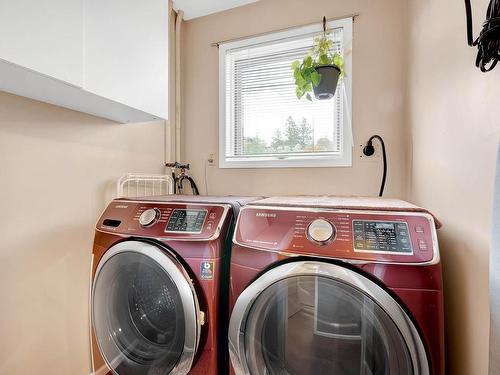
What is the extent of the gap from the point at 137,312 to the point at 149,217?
19.0 inches

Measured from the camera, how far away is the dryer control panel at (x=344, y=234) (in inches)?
31.3

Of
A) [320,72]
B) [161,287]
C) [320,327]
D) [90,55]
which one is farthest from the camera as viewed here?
[320,72]

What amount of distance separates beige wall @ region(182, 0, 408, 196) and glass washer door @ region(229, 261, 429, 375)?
1139mm

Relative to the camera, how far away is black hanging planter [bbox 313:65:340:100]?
5.22 ft

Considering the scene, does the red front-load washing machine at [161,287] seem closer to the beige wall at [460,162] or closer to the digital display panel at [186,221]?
the digital display panel at [186,221]

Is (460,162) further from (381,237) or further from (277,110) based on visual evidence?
(277,110)

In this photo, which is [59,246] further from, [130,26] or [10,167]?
[130,26]

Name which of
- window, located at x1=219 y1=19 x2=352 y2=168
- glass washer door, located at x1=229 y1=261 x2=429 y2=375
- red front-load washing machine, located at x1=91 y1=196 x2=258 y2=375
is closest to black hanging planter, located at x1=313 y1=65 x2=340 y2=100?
window, located at x1=219 y1=19 x2=352 y2=168

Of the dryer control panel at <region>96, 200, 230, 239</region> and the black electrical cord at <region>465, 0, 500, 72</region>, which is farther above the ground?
the black electrical cord at <region>465, 0, 500, 72</region>

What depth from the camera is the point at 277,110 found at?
213cm

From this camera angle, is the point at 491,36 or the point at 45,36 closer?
the point at 491,36

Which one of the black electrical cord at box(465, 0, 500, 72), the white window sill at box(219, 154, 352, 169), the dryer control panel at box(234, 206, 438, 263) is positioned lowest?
the dryer control panel at box(234, 206, 438, 263)

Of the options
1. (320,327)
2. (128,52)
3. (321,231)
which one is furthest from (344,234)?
(128,52)

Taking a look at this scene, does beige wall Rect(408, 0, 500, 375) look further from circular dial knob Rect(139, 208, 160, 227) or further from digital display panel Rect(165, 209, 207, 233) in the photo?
circular dial knob Rect(139, 208, 160, 227)
